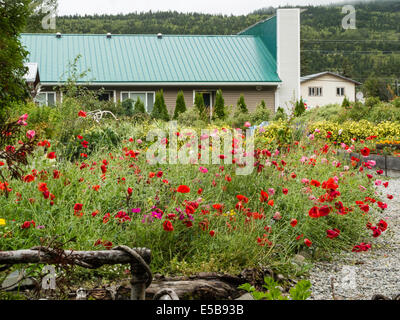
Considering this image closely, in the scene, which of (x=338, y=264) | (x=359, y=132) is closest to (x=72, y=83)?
(x=359, y=132)

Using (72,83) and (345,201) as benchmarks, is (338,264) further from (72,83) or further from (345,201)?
(72,83)

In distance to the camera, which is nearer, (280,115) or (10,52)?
(10,52)

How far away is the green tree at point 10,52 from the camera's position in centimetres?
375

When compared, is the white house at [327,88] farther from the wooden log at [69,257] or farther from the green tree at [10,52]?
the wooden log at [69,257]

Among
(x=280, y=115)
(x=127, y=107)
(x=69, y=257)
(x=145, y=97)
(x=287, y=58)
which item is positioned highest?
(x=287, y=58)

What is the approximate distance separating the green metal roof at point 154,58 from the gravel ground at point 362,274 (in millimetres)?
15671

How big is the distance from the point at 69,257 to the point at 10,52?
3349mm

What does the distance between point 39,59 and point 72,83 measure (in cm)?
989

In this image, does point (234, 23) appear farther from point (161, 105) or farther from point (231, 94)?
point (161, 105)

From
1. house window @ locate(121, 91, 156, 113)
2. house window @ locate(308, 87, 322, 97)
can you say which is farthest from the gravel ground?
house window @ locate(308, 87, 322, 97)

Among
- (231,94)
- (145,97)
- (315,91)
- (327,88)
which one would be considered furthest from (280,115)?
(327,88)

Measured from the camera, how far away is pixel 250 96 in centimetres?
2019

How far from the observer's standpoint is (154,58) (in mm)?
19906

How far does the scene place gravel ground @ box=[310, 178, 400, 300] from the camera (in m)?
2.94
